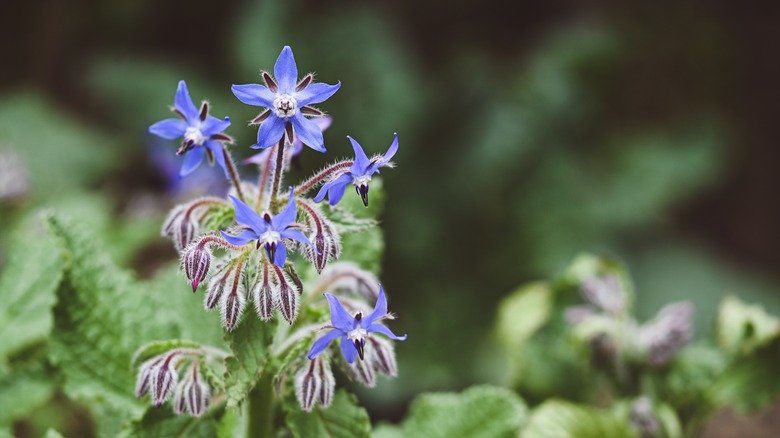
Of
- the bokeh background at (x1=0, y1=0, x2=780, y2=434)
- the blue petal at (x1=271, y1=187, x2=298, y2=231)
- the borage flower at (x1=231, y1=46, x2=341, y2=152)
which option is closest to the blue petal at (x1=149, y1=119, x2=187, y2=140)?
the borage flower at (x1=231, y1=46, x2=341, y2=152)

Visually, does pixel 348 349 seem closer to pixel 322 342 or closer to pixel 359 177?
pixel 322 342

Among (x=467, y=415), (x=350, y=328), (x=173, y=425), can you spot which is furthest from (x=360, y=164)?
(x=467, y=415)

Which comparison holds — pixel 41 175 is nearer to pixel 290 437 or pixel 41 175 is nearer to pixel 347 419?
pixel 290 437

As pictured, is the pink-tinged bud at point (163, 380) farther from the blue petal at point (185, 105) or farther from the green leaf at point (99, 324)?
the blue petal at point (185, 105)

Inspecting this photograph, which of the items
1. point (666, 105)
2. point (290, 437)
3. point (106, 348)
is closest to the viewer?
point (106, 348)

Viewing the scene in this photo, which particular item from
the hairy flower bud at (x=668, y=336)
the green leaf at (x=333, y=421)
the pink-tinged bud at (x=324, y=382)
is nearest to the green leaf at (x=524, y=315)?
the hairy flower bud at (x=668, y=336)

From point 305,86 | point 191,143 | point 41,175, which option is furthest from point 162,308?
point 41,175
